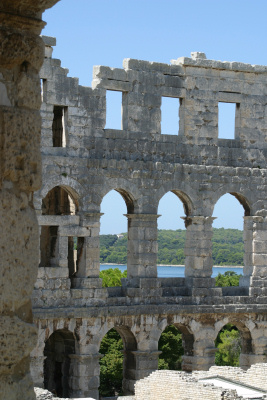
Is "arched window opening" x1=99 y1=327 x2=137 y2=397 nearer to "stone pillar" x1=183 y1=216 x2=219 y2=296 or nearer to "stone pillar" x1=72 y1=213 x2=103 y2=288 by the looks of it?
"stone pillar" x1=183 y1=216 x2=219 y2=296

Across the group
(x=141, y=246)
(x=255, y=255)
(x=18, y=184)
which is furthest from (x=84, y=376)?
(x=18, y=184)

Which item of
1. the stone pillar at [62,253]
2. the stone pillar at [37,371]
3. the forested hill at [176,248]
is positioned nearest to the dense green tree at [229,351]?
the stone pillar at [62,253]

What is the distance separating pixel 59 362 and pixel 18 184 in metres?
22.9

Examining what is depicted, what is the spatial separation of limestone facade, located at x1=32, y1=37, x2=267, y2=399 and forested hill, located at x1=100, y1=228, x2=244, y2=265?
289ft

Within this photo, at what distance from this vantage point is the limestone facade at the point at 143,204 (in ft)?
84.3

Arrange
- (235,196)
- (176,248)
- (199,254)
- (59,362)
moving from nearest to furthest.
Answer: (59,362)
(199,254)
(235,196)
(176,248)

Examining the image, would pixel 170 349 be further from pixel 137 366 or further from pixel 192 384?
pixel 192 384

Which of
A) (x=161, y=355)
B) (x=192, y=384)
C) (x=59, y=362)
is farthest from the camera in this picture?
(x=161, y=355)

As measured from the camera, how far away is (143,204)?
2725cm

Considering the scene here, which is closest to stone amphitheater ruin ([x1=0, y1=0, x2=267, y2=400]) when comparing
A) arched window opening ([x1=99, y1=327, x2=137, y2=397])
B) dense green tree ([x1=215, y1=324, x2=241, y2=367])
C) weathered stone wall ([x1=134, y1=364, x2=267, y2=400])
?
weathered stone wall ([x1=134, y1=364, x2=267, y2=400])

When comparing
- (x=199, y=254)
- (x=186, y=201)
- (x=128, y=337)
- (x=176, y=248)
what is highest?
(x=176, y=248)

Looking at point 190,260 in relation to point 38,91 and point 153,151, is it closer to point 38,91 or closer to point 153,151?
point 153,151

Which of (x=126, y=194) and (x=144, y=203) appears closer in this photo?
(x=144, y=203)

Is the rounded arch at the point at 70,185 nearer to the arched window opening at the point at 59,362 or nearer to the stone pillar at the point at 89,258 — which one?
the stone pillar at the point at 89,258
